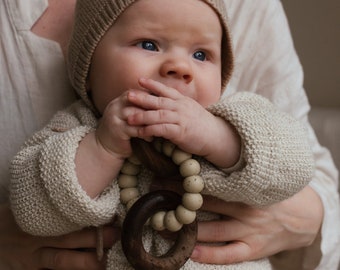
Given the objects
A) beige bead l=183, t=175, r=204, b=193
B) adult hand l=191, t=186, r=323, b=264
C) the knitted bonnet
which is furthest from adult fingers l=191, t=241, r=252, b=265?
the knitted bonnet

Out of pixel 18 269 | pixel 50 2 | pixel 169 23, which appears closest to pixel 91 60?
pixel 169 23

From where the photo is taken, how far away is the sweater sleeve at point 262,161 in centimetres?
60

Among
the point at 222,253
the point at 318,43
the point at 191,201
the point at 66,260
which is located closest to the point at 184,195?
the point at 191,201

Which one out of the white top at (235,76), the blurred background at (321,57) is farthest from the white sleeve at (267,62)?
the blurred background at (321,57)

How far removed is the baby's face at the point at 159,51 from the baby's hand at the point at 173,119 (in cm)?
4

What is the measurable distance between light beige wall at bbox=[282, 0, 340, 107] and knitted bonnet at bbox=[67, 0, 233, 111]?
83cm

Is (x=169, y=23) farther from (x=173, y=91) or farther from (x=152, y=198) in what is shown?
(x=152, y=198)

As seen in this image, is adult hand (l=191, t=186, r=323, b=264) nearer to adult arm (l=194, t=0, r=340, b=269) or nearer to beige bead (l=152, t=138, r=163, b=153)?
adult arm (l=194, t=0, r=340, b=269)

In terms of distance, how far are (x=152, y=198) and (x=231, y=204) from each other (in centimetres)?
16

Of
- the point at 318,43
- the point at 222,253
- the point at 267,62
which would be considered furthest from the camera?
the point at 318,43

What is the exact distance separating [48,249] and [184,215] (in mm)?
270

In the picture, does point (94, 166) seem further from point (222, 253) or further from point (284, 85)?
point (284, 85)

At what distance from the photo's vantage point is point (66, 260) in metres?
0.72

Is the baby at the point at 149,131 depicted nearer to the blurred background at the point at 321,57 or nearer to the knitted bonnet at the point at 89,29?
the knitted bonnet at the point at 89,29
